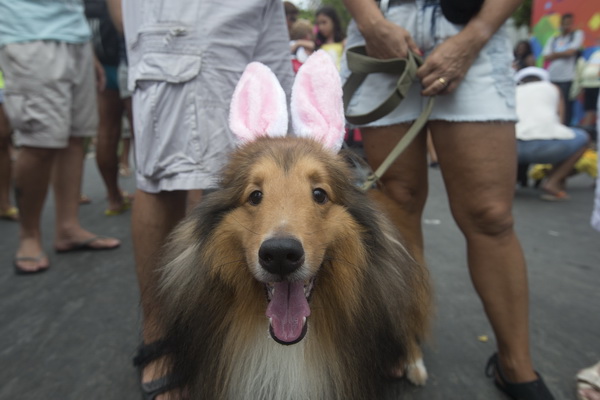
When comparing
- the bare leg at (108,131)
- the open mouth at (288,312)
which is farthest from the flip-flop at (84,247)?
the open mouth at (288,312)

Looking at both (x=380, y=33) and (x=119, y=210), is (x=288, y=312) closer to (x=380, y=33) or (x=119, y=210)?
(x=380, y=33)

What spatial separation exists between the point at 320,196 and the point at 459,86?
865 millimetres

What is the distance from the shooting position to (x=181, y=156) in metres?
2.08

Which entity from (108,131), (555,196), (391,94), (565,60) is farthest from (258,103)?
(565,60)

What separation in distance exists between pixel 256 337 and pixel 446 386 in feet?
3.50

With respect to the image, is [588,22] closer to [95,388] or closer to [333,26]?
[333,26]

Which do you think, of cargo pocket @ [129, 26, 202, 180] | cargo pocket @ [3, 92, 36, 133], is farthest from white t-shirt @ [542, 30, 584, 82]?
cargo pocket @ [3, 92, 36, 133]

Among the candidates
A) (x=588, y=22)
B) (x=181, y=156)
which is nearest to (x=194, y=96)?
(x=181, y=156)

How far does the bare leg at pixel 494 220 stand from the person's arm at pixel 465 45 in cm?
21

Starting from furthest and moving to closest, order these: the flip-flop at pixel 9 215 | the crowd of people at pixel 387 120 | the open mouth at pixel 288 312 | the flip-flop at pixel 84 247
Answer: the flip-flop at pixel 9 215 < the flip-flop at pixel 84 247 < the crowd of people at pixel 387 120 < the open mouth at pixel 288 312

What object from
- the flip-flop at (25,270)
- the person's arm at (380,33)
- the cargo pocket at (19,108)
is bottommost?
the flip-flop at (25,270)

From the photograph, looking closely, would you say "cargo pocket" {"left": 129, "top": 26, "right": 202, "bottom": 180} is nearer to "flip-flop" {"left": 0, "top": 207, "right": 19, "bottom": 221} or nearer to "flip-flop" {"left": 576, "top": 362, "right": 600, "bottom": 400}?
"flip-flop" {"left": 576, "top": 362, "right": 600, "bottom": 400}

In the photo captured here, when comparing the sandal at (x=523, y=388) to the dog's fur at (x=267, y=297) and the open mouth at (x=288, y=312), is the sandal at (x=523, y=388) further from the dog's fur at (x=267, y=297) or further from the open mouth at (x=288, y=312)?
the open mouth at (x=288, y=312)

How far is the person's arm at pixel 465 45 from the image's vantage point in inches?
73.2
